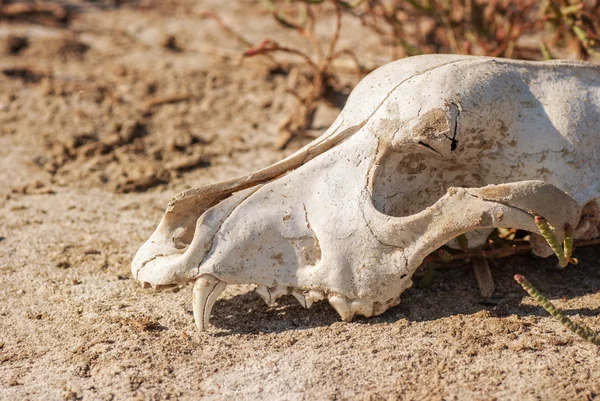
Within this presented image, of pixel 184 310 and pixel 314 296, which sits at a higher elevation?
pixel 314 296

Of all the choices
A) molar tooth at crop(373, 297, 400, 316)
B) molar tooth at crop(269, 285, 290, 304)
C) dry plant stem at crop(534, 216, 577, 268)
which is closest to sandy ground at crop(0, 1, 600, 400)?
molar tooth at crop(373, 297, 400, 316)

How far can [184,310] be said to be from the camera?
2977 mm

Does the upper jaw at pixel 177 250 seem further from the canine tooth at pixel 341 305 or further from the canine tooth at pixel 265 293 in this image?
the canine tooth at pixel 341 305

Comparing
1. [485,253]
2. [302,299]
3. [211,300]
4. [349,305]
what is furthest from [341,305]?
[485,253]

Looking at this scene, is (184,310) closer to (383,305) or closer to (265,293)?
Result: (265,293)

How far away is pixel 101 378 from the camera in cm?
257

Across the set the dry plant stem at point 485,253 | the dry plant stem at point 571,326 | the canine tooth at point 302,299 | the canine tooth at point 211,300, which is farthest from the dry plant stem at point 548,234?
the canine tooth at point 211,300

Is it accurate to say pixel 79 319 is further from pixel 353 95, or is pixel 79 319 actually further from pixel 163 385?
pixel 353 95

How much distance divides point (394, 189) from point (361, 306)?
470 millimetres

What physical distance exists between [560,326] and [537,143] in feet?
2.30

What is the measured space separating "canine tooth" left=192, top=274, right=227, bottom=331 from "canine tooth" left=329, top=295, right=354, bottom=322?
1.32 ft

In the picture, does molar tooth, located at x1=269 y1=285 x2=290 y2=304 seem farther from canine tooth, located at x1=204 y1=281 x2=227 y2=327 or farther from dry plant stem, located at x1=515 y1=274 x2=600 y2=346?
dry plant stem, located at x1=515 y1=274 x2=600 y2=346

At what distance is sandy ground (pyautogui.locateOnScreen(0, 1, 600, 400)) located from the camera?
8.21 ft

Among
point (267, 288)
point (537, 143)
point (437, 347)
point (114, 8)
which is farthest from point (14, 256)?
point (114, 8)
